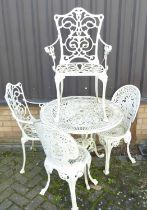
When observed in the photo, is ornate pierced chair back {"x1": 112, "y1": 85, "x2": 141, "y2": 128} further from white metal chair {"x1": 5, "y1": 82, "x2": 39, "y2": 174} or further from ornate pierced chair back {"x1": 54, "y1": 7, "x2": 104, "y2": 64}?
white metal chair {"x1": 5, "y1": 82, "x2": 39, "y2": 174}

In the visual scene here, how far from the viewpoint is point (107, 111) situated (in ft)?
13.5

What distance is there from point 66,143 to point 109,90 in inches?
68.1

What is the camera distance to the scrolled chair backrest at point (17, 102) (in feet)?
13.5

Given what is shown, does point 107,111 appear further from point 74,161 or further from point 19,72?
point 19,72

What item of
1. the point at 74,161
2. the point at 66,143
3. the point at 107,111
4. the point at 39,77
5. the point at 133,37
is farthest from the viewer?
the point at 39,77

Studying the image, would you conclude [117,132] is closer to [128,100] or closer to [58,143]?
[128,100]

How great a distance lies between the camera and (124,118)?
14.3ft

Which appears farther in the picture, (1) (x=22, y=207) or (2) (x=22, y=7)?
(2) (x=22, y=7)

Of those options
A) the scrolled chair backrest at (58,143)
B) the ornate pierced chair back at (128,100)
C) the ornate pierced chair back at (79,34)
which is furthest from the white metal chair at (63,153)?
the ornate pierced chair back at (79,34)

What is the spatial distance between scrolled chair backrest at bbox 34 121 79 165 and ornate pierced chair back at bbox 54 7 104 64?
1.16 metres

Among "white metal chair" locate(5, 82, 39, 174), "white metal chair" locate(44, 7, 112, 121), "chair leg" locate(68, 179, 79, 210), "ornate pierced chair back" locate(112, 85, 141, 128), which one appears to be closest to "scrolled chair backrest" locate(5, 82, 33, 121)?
"white metal chair" locate(5, 82, 39, 174)

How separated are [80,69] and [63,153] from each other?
113cm

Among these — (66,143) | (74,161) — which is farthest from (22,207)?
(66,143)

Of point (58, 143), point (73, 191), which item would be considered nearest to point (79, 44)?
point (58, 143)
